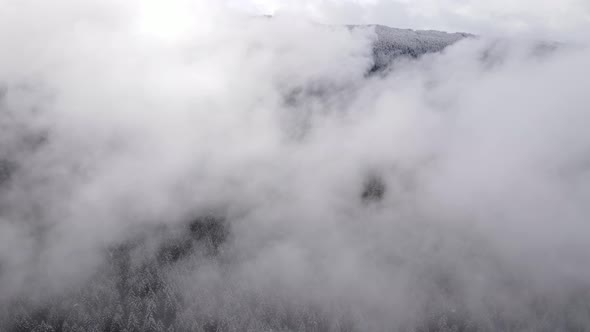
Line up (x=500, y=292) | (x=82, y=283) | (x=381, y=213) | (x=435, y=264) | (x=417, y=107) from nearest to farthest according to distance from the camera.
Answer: (x=82, y=283) → (x=500, y=292) → (x=435, y=264) → (x=381, y=213) → (x=417, y=107)

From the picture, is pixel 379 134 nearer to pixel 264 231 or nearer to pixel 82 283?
pixel 264 231

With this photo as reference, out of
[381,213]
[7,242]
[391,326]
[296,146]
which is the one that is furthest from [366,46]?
[7,242]

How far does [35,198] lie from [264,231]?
70.2 metres

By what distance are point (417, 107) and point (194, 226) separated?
10864cm

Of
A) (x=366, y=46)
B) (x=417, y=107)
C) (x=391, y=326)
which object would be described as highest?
(x=366, y=46)

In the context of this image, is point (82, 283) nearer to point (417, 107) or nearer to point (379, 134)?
point (379, 134)

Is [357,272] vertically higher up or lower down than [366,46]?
lower down

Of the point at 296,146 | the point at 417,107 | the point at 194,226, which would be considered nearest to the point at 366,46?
the point at 417,107

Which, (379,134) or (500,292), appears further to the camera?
(379,134)

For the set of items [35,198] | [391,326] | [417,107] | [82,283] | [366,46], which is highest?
[366,46]

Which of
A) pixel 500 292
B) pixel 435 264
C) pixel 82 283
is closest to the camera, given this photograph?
pixel 82 283

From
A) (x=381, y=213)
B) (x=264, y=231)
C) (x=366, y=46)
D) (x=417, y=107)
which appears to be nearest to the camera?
(x=264, y=231)

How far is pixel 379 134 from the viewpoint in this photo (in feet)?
585

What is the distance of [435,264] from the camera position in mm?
116250
